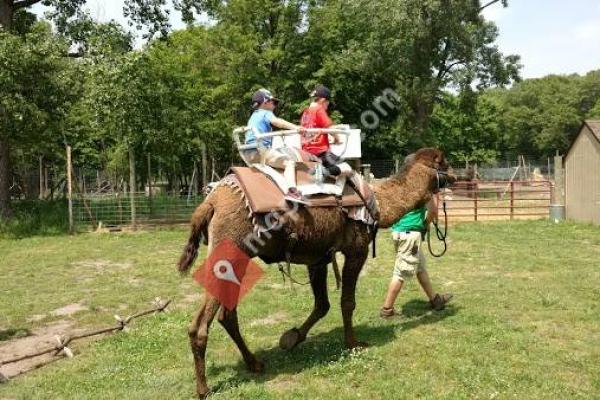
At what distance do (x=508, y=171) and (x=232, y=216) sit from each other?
4448 cm

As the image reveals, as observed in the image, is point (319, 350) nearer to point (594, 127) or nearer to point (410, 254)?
point (410, 254)

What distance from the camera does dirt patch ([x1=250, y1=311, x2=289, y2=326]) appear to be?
7.45 meters

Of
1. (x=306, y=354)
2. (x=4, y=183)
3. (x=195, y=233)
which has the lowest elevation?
(x=306, y=354)

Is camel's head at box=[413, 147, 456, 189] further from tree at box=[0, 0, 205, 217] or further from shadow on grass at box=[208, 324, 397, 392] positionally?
tree at box=[0, 0, 205, 217]

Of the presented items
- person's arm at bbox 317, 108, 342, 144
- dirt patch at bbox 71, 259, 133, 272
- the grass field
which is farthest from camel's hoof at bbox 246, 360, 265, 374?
dirt patch at bbox 71, 259, 133, 272

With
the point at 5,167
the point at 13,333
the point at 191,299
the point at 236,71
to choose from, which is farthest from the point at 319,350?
the point at 236,71

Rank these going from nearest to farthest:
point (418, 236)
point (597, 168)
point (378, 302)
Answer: point (418, 236)
point (378, 302)
point (597, 168)

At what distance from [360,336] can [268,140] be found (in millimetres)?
2537

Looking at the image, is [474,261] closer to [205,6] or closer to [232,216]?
[232,216]

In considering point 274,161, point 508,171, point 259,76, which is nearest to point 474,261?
point 274,161

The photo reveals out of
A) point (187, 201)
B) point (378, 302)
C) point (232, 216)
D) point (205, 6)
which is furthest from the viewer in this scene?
point (205, 6)

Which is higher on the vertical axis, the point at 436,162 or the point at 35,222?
the point at 436,162

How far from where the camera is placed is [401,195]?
664 cm

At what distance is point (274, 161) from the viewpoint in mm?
5793
